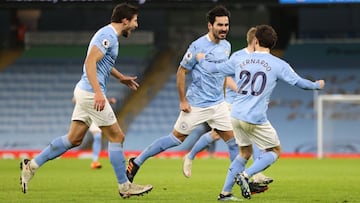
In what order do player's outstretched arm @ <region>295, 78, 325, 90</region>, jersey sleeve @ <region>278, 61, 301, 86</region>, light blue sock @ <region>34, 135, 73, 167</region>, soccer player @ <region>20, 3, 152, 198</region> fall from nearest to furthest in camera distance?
player's outstretched arm @ <region>295, 78, 325, 90</region>
jersey sleeve @ <region>278, 61, 301, 86</region>
soccer player @ <region>20, 3, 152, 198</region>
light blue sock @ <region>34, 135, 73, 167</region>

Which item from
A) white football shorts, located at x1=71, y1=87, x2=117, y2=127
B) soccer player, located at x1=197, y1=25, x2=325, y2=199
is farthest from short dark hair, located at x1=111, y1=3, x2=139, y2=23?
soccer player, located at x1=197, y1=25, x2=325, y2=199

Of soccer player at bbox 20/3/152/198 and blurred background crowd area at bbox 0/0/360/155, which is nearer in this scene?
soccer player at bbox 20/3/152/198

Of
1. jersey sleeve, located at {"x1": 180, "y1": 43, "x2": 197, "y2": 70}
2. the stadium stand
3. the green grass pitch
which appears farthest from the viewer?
the stadium stand

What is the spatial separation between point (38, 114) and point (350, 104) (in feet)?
34.7

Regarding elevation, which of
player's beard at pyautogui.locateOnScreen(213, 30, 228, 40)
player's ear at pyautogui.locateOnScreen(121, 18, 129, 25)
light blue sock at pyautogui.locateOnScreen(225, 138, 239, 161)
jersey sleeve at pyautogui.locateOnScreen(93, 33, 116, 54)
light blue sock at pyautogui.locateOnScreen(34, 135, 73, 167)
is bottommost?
light blue sock at pyautogui.locateOnScreen(225, 138, 239, 161)

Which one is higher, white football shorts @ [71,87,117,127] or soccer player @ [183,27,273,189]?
white football shorts @ [71,87,117,127]

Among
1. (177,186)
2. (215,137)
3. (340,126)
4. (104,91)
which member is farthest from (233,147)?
(340,126)

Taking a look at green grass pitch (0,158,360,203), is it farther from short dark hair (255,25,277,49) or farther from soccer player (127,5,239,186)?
short dark hair (255,25,277,49)

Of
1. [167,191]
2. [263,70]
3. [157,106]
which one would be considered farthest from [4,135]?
[263,70]

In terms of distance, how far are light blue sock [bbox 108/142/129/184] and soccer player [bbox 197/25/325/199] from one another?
1243 millimetres

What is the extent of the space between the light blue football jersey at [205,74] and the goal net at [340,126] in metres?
16.0

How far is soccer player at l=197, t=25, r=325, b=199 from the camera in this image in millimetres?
10352

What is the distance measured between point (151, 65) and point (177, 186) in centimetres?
1950

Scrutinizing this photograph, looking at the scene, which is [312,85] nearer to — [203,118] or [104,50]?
[104,50]
